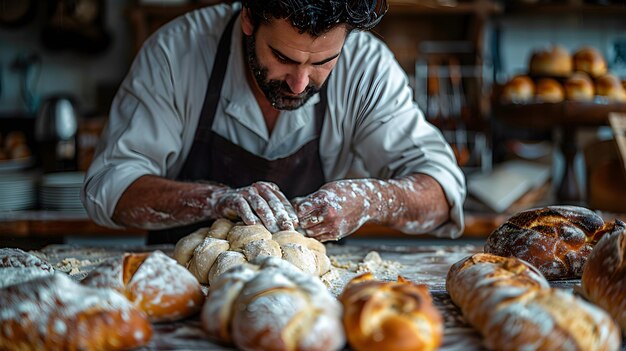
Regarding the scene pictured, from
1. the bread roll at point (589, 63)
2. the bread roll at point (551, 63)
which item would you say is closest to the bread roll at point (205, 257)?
the bread roll at point (551, 63)

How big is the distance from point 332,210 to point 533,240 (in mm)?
534

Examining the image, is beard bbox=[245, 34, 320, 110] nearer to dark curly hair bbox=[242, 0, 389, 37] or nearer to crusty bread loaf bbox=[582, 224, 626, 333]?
dark curly hair bbox=[242, 0, 389, 37]

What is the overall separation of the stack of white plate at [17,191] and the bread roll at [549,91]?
279 centimetres

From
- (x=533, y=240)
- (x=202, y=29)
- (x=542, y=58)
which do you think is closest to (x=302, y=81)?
(x=202, y=29)

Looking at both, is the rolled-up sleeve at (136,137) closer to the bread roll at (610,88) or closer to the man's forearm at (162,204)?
the man's forearm at (162,204)

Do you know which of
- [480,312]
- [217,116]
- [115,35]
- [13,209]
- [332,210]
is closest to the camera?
[480,312]

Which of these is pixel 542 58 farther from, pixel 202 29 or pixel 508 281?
pixel 508 281

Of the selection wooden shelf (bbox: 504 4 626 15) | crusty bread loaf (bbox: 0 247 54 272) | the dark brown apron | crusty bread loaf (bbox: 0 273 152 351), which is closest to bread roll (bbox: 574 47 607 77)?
wooden shelf (bbox: 504 4 626 15)

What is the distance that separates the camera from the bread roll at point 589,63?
12.8 ft

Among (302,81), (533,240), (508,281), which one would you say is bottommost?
(533,240)

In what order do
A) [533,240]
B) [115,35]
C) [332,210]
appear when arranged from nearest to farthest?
[533,240]
[332,210]
[115,35]

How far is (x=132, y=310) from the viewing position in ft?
3.94

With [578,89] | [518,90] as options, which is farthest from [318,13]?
[578,89]

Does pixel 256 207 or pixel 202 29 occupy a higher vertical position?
pixel 202 29
